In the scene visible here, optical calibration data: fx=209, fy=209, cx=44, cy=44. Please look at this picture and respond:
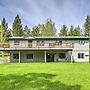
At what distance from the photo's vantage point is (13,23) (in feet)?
268

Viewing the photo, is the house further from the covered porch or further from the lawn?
the lawn

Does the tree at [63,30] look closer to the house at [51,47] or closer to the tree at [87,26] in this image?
the tree at [87,26]

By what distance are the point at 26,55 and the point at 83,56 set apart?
11587 mm

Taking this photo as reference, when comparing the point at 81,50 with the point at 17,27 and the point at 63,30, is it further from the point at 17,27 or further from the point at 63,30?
the point at 63,30

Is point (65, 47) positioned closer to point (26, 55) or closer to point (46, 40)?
point (46, 40)

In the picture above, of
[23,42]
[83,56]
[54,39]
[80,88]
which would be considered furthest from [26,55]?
[80,88]

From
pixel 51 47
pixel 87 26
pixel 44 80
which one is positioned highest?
pixel 87 26

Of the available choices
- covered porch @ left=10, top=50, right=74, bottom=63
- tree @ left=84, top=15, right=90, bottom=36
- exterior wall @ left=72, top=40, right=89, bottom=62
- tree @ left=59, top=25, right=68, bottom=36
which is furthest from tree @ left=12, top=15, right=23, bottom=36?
exterior wall @ left=72, top=40, right=89, bottom=62

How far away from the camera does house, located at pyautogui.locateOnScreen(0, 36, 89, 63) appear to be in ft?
132

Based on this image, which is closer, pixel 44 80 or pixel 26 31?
pixel 44 80

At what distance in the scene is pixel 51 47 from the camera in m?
39.4

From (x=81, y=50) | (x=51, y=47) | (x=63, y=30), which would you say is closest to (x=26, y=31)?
(x=63, y=30)

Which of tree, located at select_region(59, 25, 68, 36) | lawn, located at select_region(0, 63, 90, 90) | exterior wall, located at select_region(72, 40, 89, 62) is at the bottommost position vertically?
lawn, located at select_region(0, 63, 90, 90)

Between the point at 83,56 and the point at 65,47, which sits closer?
the point at 65,47
